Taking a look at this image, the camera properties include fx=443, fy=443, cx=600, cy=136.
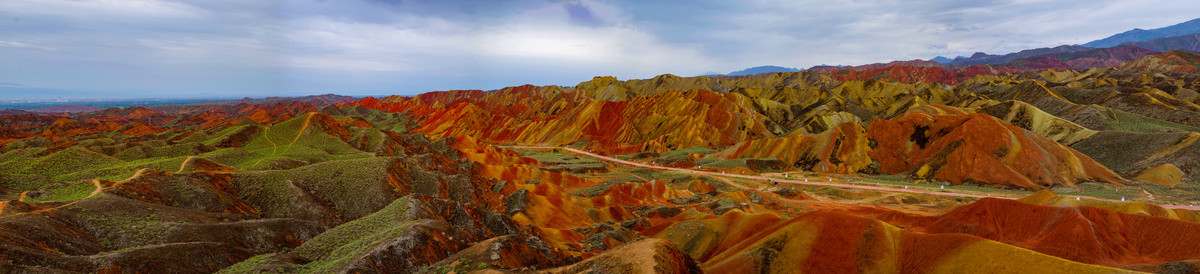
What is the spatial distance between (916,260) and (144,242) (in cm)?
3470

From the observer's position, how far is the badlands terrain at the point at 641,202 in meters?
17.4

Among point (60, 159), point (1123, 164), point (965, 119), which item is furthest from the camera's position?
point (965, 119)

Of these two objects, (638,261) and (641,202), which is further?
(641,202)

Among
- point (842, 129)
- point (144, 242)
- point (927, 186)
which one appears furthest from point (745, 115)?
point (144, 242)

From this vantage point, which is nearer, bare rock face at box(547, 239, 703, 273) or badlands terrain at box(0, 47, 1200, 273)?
bare rock face at box(547, 239, 703, 273)

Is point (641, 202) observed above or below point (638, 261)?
below

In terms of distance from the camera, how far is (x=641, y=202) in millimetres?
47000

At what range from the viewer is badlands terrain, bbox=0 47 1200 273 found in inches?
685

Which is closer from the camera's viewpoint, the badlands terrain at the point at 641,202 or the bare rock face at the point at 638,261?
the bare rock face at the point at 638,261

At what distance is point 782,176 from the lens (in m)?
64.8

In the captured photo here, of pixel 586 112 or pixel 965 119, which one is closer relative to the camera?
pixel 965 119

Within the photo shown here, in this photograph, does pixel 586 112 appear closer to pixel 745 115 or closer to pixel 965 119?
pixel 745 115

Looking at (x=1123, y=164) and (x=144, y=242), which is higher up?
(x=144, y=242)

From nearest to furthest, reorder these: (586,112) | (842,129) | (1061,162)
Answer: (1061,162), (842,129), (586,112)
